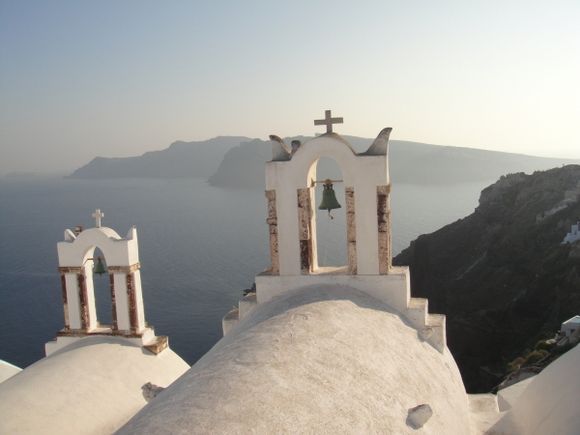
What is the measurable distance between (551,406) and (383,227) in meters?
2.80

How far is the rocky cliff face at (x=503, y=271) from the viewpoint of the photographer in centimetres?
3319

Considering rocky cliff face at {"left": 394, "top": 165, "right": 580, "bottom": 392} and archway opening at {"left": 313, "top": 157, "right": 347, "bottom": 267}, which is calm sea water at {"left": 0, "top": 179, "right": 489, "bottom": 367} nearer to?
archway opening at {"left": 313, "top": 157, "right": 347, "bottom": 267}

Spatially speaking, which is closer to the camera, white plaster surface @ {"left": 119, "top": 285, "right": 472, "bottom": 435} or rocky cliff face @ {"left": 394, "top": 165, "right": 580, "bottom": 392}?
white plaster surface @ {"left": 119, "top": 285, "right": 472, "bottom": 435}

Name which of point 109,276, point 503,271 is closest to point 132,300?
point 109,276

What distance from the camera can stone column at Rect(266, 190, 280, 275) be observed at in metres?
7.06

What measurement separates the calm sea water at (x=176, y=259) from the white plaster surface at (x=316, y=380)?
29.4m

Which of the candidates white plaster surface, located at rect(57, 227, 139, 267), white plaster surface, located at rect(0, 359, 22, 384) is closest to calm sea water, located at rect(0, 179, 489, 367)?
white plaster surface, located at rect(0, 359, 22, 384)

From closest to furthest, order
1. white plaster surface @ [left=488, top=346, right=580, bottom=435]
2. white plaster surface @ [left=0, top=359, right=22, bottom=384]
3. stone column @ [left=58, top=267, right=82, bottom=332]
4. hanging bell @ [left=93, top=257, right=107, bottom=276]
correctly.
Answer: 1. white plaster surface @ [left=488, top=346, right=580, bottom=435]
2. stone column @ [left=58, top=267, right=82, bottom=332]
3. hanging bell @ [left=93, top=257, right=107, bottom=276]
4. white plaster surface @ [left=0, top=359, right=22, bottom=384]

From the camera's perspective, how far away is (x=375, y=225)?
22.5ft

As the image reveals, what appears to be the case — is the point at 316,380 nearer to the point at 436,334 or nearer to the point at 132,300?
the point at 436,334

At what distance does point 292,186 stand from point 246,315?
186 centimetres

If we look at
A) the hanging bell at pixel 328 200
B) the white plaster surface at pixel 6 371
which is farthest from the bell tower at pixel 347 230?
the white plaster surface at pixel 6 371

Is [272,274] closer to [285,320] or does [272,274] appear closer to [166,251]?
[285,320]

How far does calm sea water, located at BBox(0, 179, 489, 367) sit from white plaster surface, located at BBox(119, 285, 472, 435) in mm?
29449
